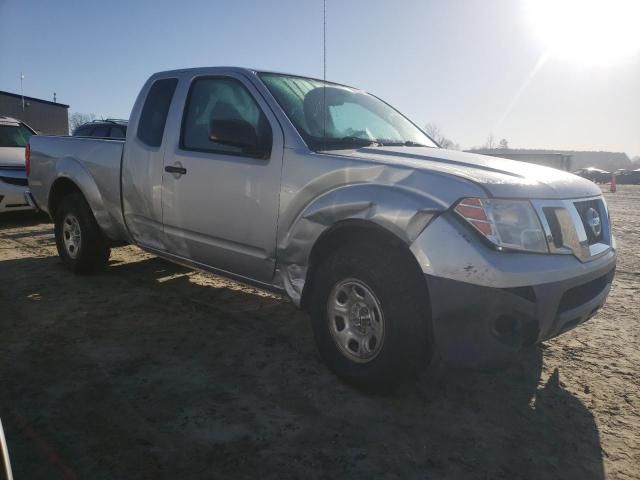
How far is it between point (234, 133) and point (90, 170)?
221 centimetres

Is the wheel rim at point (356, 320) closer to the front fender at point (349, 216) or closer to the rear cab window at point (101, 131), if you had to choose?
the front fender at point (349, 216)

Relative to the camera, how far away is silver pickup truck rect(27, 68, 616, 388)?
227cm

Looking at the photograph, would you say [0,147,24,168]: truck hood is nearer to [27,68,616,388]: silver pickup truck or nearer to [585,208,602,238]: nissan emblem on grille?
[27,68,616,388]: silver pickup truck

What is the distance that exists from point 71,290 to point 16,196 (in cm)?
462

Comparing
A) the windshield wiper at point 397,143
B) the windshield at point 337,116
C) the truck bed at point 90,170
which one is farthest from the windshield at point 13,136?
the windshield wiper at point 397,143

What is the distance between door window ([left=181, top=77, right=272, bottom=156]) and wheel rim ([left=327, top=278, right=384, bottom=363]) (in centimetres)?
112

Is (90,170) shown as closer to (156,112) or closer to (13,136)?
(156,112)

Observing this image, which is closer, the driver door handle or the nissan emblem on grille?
the nissan emblem on grille

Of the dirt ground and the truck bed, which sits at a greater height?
A: the truck bed

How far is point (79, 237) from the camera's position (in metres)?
4.86

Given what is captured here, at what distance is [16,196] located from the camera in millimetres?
8055

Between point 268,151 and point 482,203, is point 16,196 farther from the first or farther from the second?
point 482,203

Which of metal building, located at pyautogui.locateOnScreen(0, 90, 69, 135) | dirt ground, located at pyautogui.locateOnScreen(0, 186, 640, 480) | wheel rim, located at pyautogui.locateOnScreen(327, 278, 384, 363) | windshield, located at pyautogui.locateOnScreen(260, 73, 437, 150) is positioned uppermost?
metal building, located at pyautogui.locateOnScreen(0, 90, 69, 135)

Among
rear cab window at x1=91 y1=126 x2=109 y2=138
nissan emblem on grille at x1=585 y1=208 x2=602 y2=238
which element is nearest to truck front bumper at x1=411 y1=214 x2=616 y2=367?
nissan emblem on grille at x1=585 y1=208 x2=602 y2=238
